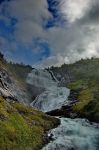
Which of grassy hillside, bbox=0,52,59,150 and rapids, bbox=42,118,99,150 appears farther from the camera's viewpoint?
rapids, bbox=42,118,99,150

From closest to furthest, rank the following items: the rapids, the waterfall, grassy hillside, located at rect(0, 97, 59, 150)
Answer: grassy hillside, located at rect(0, 97, 59, 150) → the rapids → the waterfall

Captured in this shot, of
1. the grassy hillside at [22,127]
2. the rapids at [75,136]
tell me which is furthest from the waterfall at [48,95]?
the grassy hillside at [22,127]

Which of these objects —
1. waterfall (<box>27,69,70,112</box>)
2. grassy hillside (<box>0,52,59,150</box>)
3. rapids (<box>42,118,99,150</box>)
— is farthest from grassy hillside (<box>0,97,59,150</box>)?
waterfall (<box>27,69,70,112</box>)

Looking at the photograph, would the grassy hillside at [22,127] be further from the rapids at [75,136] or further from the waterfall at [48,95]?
the waterfall at [48,95]

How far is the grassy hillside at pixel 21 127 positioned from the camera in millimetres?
61091

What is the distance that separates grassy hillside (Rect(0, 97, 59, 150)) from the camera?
2405 inches

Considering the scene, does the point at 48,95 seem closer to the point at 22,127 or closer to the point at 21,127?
the point at 22,127

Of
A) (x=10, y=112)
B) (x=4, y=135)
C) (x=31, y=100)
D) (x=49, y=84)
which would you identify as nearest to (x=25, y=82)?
(x=49, y=84)

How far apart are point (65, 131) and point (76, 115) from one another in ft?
94.1

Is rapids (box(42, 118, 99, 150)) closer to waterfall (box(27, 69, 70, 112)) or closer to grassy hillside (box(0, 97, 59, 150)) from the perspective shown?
grassy hillside (box(0, 97, 59, 150))

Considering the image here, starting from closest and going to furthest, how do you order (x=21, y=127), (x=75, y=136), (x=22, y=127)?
(x=21, y=127) < (x=22, y=127) < (x=75, y=136)

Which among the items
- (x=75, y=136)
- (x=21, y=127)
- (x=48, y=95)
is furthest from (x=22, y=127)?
(x=48, y=95)

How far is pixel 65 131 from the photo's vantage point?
259 ft

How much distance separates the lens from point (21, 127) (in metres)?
68.6
